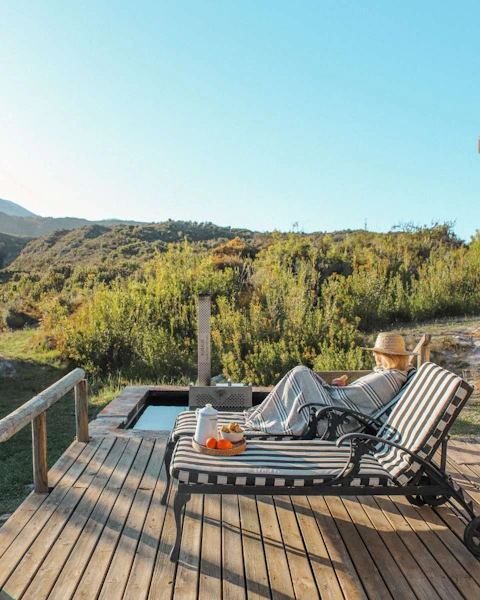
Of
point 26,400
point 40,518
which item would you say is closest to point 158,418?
point 26,400

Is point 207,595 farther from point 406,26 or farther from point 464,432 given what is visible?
point 406,26

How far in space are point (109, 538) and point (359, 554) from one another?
4.08ft

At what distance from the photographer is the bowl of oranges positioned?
256 centimetres

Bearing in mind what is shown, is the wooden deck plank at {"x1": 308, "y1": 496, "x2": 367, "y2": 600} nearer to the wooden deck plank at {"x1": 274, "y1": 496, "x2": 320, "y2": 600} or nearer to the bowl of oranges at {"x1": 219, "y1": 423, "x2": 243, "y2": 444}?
the wooden deck plank at {"x1": 274, "y1": 496, "x2": 320, "y2": 600}

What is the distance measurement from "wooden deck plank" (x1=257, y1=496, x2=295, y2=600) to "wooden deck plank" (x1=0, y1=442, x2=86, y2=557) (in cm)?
127

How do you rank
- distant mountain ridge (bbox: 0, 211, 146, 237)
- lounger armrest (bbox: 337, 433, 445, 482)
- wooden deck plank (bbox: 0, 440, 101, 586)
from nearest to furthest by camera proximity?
wooden deck plank (bbox: 0, 440, 101, 586), lounger armrest (bbox: 337, 433, 445, 482), distant mountain ridge (bbox: 0, 211, 146, 237)

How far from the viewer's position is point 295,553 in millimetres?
2342

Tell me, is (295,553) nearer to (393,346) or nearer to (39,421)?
(393,346)

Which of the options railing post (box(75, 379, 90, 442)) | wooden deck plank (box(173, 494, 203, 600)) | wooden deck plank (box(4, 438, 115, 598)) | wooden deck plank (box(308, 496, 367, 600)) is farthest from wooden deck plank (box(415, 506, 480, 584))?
railing post (box(75, 379, 90, 442))

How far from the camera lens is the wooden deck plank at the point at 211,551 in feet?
6.73

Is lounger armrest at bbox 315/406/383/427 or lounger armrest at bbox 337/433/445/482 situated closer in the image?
lounger armrest at bbox 337/433/445/482

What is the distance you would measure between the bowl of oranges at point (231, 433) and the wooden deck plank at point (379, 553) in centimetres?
81

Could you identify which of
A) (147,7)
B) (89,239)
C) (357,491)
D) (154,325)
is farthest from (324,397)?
(89,239)

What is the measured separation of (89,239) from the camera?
94.5 ft
